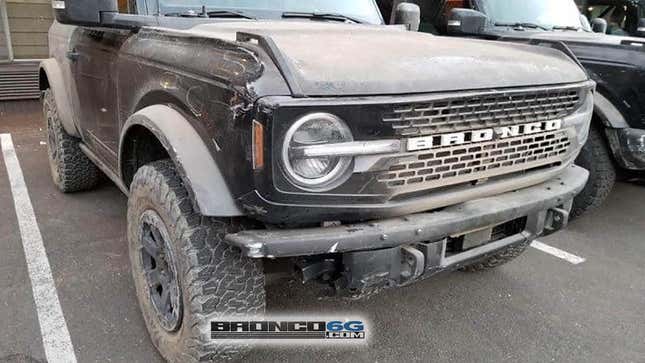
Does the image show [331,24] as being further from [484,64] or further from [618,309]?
[618,309]

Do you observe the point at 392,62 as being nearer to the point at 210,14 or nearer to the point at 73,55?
the point at 210,14

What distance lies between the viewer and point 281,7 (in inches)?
124

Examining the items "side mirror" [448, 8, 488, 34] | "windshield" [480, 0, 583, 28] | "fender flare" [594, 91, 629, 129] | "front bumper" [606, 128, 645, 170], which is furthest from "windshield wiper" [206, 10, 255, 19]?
"windshield" [480, 0, 583, 28]

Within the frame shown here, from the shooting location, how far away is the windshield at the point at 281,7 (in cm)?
289

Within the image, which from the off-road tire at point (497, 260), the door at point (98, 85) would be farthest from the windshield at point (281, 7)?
the off-road tire at point (497, 260)

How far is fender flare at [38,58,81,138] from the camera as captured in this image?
158 inches

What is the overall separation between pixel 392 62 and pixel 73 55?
2.62 meters

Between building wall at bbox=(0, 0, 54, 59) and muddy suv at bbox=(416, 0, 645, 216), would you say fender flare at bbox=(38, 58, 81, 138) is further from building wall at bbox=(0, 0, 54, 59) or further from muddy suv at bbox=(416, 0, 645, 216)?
building wall at bbox=(0, 0, 54, 59)

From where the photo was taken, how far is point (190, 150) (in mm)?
2031

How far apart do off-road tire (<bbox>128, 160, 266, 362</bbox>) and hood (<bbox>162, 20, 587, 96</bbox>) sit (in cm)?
69

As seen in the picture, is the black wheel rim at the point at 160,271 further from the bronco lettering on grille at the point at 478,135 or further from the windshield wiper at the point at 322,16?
the windshield wiper at the point at 322,16

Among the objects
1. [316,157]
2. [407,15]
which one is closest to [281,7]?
[407,15]

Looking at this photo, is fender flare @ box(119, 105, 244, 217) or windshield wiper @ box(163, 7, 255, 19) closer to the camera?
fender flare @ box(119, 105, 244, 217)

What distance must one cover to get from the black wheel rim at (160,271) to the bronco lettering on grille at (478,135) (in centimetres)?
111
